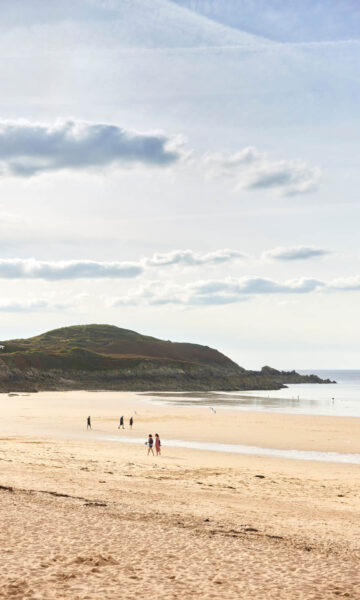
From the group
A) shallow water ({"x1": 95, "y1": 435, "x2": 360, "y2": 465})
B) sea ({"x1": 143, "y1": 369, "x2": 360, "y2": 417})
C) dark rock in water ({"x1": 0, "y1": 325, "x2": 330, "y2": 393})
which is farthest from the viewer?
dark rock in water ({"x1": 0, "y1": 325, "x2": 330, "y2": 393})

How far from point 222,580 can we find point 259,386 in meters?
134

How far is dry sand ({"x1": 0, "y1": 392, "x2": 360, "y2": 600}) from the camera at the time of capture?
35.8ft

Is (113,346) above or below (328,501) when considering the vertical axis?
above

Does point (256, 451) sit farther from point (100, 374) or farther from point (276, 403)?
point (100, 374)

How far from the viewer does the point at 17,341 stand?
19025 cm

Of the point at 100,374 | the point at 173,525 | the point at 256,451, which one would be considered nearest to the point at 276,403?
the point at 256,451

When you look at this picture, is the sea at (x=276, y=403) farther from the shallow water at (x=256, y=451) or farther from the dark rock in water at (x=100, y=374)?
the shallow water at (x=256, y=451)

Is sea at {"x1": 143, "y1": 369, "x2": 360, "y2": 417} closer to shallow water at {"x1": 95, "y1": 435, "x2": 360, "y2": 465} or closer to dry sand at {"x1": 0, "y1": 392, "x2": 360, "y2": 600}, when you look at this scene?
shallow water at {"x1": 95, "y1": 435, "x2": 360, "y2": 465}

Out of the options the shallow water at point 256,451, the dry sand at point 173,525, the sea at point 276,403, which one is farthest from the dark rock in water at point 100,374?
the dry sand at point 173,525

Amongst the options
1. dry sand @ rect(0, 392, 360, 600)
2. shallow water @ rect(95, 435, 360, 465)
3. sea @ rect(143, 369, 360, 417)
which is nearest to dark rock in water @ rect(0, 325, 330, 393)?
sea @ rect(143, 369, 360, 417)

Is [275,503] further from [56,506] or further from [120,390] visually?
[120,390]

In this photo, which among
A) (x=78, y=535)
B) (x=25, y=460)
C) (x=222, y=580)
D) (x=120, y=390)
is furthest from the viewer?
(x=120, y=390)

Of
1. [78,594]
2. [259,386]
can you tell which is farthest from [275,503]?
[259,386]

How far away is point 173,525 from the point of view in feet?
51.0
